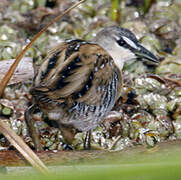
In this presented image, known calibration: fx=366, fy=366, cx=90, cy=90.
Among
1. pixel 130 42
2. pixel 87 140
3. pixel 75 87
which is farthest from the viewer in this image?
pixel 130 42

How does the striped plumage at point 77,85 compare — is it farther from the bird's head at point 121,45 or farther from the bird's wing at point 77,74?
the bird's head at point 121,45

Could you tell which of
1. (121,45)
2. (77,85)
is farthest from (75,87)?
(121,45)

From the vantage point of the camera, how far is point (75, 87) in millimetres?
2252

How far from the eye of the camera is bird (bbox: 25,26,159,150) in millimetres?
2256

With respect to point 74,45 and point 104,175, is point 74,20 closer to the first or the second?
point 74,45

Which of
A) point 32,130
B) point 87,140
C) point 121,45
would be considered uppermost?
point 121,45

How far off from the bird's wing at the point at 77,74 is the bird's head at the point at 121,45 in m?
0.40

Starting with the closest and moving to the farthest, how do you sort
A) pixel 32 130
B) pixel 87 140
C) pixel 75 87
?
pixel 75 87 < pixel 32 130 < pixel 87 140

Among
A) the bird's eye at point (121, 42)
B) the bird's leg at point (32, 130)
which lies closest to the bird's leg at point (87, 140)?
the bird's leg at point (32, 130)

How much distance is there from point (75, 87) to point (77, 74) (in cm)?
8

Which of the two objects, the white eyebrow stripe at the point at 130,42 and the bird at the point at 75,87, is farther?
the white eyebrow stripe at the point at 130,42

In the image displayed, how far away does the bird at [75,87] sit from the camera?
2.26m

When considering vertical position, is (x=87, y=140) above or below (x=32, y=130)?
below

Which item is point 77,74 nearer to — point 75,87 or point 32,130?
point 75,87
